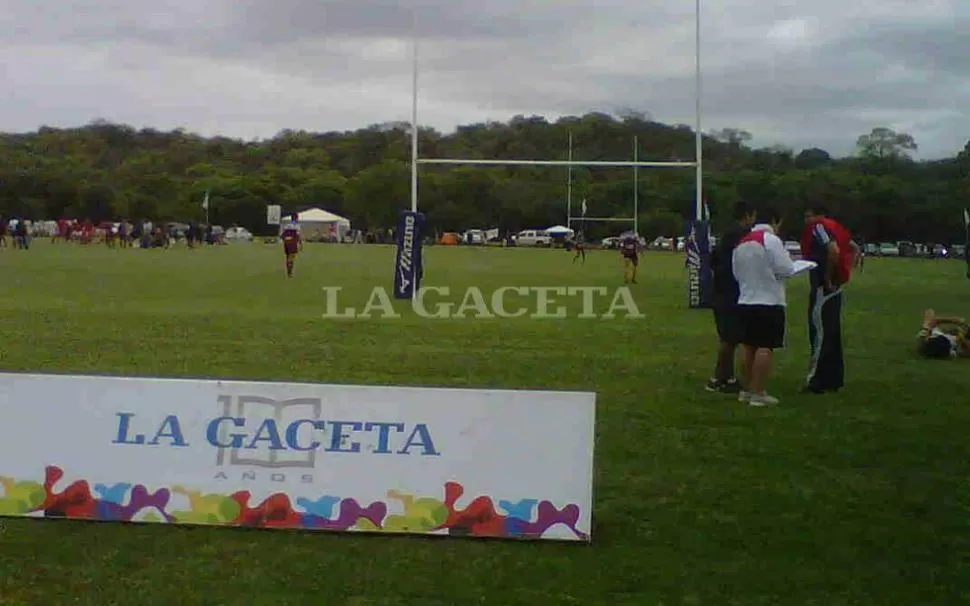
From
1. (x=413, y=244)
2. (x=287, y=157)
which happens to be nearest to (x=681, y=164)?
(x=413, y=244)

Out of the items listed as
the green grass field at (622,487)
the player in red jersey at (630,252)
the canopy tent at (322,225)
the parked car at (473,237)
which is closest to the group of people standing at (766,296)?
the green grass field at (622,487)

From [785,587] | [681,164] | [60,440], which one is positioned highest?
[681,164]

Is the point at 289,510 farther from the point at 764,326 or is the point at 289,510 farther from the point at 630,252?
the point at 630,252

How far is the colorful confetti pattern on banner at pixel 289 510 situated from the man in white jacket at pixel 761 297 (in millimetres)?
4364

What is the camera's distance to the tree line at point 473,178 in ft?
96.2

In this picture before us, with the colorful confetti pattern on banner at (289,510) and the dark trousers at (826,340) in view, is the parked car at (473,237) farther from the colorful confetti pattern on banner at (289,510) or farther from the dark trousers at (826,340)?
the colorful confetti pattern on banner at (289,510)

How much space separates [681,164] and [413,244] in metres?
4.97

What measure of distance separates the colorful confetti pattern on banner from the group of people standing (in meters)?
4.42

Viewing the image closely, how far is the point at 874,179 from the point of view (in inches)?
1770

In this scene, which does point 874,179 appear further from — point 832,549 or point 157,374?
point 832,549

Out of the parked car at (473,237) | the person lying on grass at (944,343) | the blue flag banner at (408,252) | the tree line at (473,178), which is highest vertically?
the tree line at (473,178)

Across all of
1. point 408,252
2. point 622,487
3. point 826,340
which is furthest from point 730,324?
point 408,252

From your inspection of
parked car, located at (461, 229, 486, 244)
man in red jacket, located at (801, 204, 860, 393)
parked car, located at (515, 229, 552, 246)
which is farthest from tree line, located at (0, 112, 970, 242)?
parked car, located at (515, 229, 552, 246)

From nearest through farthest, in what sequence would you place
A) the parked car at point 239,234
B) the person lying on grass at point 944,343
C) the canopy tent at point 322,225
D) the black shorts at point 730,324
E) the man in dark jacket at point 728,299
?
the black shorts at point 730,324 → the man in dark jacket at point 728,299 → the person lying on grass at point 944,343 → the canopy tent at point 322,225 → the parked car at point 239,234
